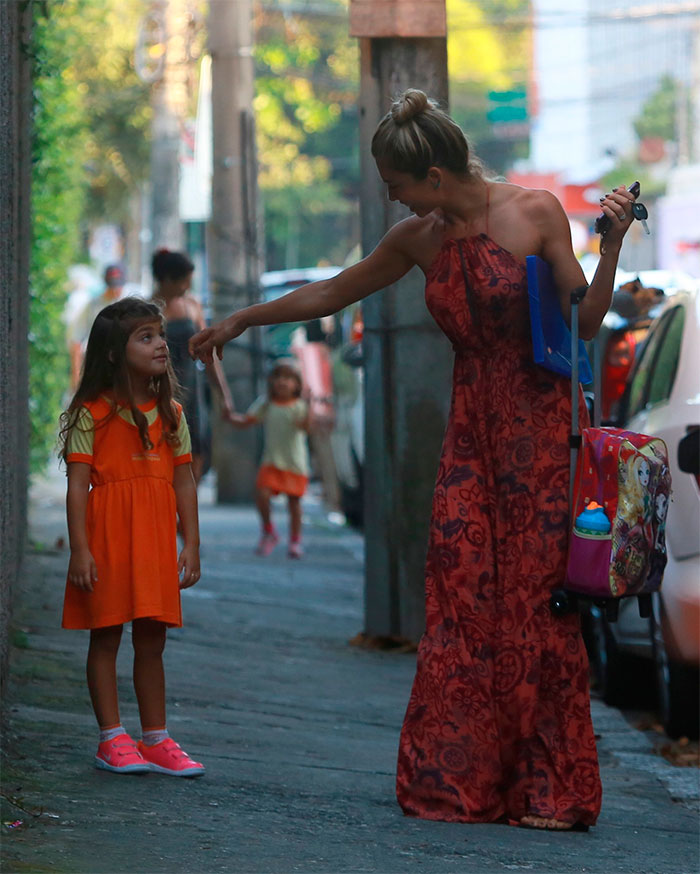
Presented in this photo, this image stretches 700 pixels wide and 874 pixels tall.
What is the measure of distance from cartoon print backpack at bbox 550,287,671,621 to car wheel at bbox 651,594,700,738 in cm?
154

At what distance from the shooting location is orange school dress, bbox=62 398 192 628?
4.64 meters

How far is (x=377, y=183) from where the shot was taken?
7609mm

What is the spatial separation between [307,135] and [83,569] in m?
57.9

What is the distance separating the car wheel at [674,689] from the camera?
19.6ft

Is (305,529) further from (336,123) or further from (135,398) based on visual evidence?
(336,123)

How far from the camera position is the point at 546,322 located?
14.6 feet

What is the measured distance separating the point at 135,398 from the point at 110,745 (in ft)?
3.17

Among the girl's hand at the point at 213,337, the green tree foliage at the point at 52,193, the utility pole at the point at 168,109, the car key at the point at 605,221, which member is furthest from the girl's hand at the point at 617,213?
the utility pole at the point at 168,109

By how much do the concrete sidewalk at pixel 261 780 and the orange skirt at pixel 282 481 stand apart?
338cm

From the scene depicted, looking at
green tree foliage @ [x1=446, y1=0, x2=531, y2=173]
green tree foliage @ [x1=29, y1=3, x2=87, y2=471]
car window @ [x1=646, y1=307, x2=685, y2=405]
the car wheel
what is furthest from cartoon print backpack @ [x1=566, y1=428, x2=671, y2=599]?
green tree foliage @ [x1=446, y1=0, x2=531, y2=173]

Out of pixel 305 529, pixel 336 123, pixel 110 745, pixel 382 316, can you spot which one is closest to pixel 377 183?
pixel 382 316

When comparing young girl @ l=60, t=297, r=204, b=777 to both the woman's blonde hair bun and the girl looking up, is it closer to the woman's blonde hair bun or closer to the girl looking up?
the woman's blonde hair bun

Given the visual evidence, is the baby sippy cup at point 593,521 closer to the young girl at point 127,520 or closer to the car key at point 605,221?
the car key at point 605,221

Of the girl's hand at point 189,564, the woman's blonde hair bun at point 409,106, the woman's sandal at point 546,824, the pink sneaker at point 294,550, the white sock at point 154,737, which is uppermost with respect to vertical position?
the woman's blonde hair bun at point 409,106
